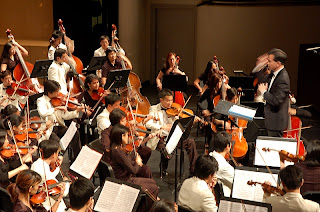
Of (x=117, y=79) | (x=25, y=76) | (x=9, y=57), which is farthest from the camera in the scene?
(x=9, y=57)

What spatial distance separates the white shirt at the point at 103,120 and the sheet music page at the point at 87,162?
1.27 metres

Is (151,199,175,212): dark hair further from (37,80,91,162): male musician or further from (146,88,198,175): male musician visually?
(37,80,91,162): male musician

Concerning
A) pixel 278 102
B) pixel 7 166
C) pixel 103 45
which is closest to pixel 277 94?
pixel 278 102

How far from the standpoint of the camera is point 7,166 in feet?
14.4

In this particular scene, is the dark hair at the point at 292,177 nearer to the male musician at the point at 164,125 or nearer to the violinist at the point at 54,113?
the male musician at the point at 164,125

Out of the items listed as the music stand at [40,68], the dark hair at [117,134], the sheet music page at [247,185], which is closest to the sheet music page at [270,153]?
the sheet music page at [247,185]

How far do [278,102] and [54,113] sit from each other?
2.59 m

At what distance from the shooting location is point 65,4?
32.1ft

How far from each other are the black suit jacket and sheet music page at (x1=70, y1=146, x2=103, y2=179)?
Result: 213 cm

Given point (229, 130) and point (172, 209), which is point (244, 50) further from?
point (172, 209)

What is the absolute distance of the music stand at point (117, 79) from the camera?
6191mm

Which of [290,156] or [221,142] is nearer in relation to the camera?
[290,156]

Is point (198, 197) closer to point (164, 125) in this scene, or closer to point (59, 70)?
point (164, 125)

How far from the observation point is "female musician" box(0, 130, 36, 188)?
4.17 meters
